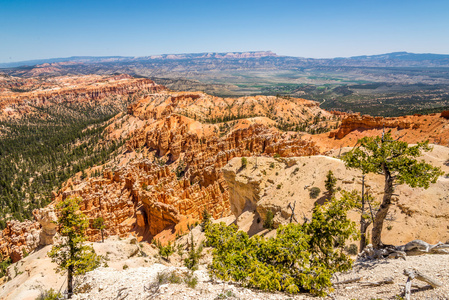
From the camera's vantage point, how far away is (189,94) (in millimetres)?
147000

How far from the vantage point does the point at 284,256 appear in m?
11.5

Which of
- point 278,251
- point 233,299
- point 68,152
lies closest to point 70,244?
point 233,299

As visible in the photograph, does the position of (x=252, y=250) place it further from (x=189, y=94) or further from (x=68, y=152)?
(x=189, y=94)

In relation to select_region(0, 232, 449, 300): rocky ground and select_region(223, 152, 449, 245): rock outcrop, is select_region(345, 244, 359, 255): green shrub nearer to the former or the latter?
select_region(223, 152, 449, 245): rock outcrop

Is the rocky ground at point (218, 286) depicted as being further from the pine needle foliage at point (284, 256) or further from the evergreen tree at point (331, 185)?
the evergreen tree at point (331, 185)

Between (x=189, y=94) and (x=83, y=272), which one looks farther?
(x=189, y=94)

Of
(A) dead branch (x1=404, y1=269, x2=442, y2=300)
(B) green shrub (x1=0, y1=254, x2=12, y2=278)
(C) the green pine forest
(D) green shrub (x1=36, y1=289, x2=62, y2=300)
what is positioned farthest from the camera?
(C) the green pine forest

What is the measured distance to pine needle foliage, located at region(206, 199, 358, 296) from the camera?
1001cm

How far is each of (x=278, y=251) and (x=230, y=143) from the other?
55.0 m

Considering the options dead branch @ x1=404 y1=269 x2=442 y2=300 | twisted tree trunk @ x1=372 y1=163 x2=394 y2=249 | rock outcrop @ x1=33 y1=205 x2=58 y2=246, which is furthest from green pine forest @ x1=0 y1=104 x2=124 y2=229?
dead branch @ x1=404 y1=269 x2=442 y2=300

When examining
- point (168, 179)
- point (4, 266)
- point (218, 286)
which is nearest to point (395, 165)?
A: point (218, 286)

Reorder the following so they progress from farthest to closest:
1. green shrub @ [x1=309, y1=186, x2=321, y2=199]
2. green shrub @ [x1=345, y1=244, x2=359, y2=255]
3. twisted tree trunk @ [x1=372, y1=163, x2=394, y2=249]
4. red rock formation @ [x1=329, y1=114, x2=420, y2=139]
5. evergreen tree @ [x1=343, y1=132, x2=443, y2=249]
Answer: red rock formation @ [x1=329, y1=114, x2=420, y2=139] → green shrub @ [x1=309, y1=186, x2=321, y2=199] → green shrub @ [x1=345, y1=244, x2=359, y2=255] → twisted tree trunk @ [x1=372, y1=163, x2=394, y2=249] → evergreen tree @ [x1=343, y1=132, x2=443, y2=249]

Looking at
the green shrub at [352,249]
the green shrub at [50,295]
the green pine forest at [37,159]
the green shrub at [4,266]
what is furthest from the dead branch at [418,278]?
the green pine forest at [37,159]

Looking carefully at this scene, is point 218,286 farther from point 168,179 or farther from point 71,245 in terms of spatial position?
point 168,179
